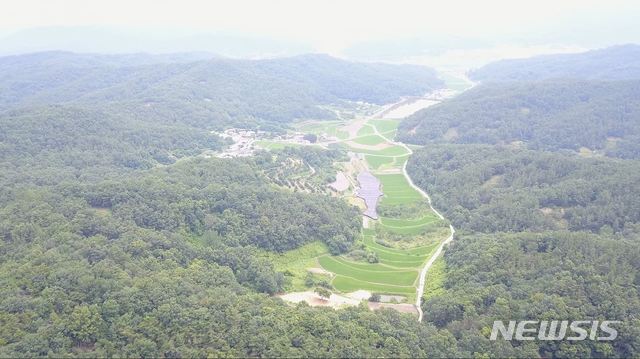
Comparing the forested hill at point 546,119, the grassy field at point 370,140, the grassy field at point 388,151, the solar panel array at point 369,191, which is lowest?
the solar panel array at point 369,191

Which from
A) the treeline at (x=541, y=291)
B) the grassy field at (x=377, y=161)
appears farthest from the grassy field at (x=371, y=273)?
the grassy field at (x=377, y=161)

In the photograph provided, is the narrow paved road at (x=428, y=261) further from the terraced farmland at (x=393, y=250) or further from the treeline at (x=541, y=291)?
the treeline at (x=541, y=291)

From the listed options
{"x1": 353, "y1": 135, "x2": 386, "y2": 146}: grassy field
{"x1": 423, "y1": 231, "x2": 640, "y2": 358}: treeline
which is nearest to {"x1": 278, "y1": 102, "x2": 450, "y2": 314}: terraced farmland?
{"x1": 423, "y1": 231, "x2": 640, "y2": 358}: treeline

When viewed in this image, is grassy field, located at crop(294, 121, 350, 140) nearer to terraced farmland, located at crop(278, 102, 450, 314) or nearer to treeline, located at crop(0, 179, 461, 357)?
terraced farmland, located at crop(278, 102, 450, 314)

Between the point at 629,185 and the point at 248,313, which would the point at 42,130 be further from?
the point at 629,185

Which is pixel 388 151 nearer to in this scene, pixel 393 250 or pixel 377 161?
pixel 377 161

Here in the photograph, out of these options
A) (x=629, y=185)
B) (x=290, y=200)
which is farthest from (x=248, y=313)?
(x=629, y=185)

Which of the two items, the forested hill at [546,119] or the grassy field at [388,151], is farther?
the grassy field at [388,151]
